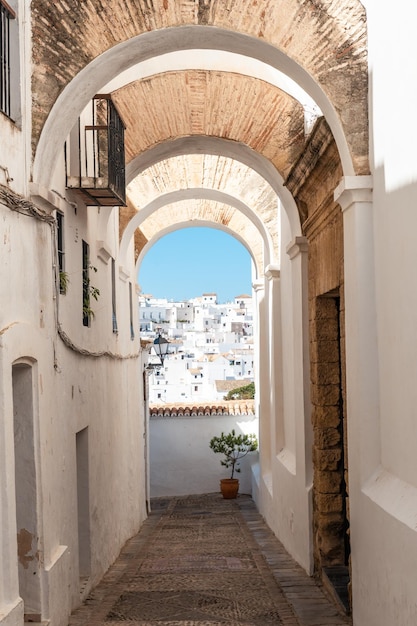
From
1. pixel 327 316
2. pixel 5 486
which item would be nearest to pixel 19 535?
pixel 5 486

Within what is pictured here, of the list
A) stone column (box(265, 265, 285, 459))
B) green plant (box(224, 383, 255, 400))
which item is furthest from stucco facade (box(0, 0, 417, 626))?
green plant (box(224, 383, 255, 400))

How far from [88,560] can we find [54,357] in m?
2.90

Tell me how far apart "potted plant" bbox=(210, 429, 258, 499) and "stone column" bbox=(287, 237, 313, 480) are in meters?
9.45

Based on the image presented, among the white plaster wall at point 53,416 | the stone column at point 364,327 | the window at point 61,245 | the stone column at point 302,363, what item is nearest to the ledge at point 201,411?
the white plaster wall at point 53,416

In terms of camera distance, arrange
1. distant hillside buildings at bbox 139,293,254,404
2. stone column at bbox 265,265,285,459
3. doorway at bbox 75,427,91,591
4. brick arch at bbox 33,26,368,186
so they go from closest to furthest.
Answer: brick arch at bbox 33,26,368,186, doorway at bbox 75,427,91,591, stone column at bbox 265,265,285,459, distant hillside buildings at bbox 139,293,254,404

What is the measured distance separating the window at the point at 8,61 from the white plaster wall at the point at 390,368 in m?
2.78

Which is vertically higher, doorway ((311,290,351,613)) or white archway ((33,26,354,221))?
white archway ((33,26,354,221))

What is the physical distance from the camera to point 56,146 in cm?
655

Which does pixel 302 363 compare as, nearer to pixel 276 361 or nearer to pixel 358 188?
pixel 276 361

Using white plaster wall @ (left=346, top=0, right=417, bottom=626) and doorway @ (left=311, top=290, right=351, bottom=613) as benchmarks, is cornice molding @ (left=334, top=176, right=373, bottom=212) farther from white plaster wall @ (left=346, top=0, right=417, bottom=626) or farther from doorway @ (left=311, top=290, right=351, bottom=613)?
doorway @ (left=311, top=290, right=351, bottom=613)

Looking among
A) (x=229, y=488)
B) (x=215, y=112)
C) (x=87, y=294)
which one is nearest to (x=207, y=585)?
(x=87, y=294)

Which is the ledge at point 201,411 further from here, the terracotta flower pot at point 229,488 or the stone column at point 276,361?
the stone column at point 276,361

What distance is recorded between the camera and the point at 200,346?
82.4 m

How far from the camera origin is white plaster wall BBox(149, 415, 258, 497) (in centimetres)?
2017
